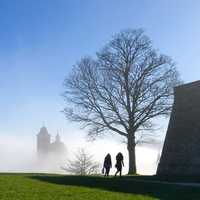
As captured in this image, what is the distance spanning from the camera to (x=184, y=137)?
2302 cm

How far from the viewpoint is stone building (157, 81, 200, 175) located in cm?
2205

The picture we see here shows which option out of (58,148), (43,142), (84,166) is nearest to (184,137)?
(84,166)

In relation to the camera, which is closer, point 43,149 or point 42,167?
point 42,167

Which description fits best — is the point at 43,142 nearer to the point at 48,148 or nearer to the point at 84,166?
the point at 48,148

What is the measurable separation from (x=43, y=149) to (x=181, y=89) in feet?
504

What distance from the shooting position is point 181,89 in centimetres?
2444

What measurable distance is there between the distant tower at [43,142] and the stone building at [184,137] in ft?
489

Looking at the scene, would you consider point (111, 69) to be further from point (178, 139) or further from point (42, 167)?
point (42, 167)

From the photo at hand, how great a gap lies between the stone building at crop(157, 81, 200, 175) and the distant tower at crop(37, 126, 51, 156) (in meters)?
149

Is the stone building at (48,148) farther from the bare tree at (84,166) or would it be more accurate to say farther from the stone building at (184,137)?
Result: the stone building at (184,137)

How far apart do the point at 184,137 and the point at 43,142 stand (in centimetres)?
15366

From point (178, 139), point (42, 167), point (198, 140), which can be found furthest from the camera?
point (42, 167)

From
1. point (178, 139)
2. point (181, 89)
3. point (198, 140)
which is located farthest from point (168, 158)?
point (181, 89)

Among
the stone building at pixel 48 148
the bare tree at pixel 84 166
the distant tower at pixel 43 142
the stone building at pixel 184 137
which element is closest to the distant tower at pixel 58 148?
the stone building at pixel 48 148
